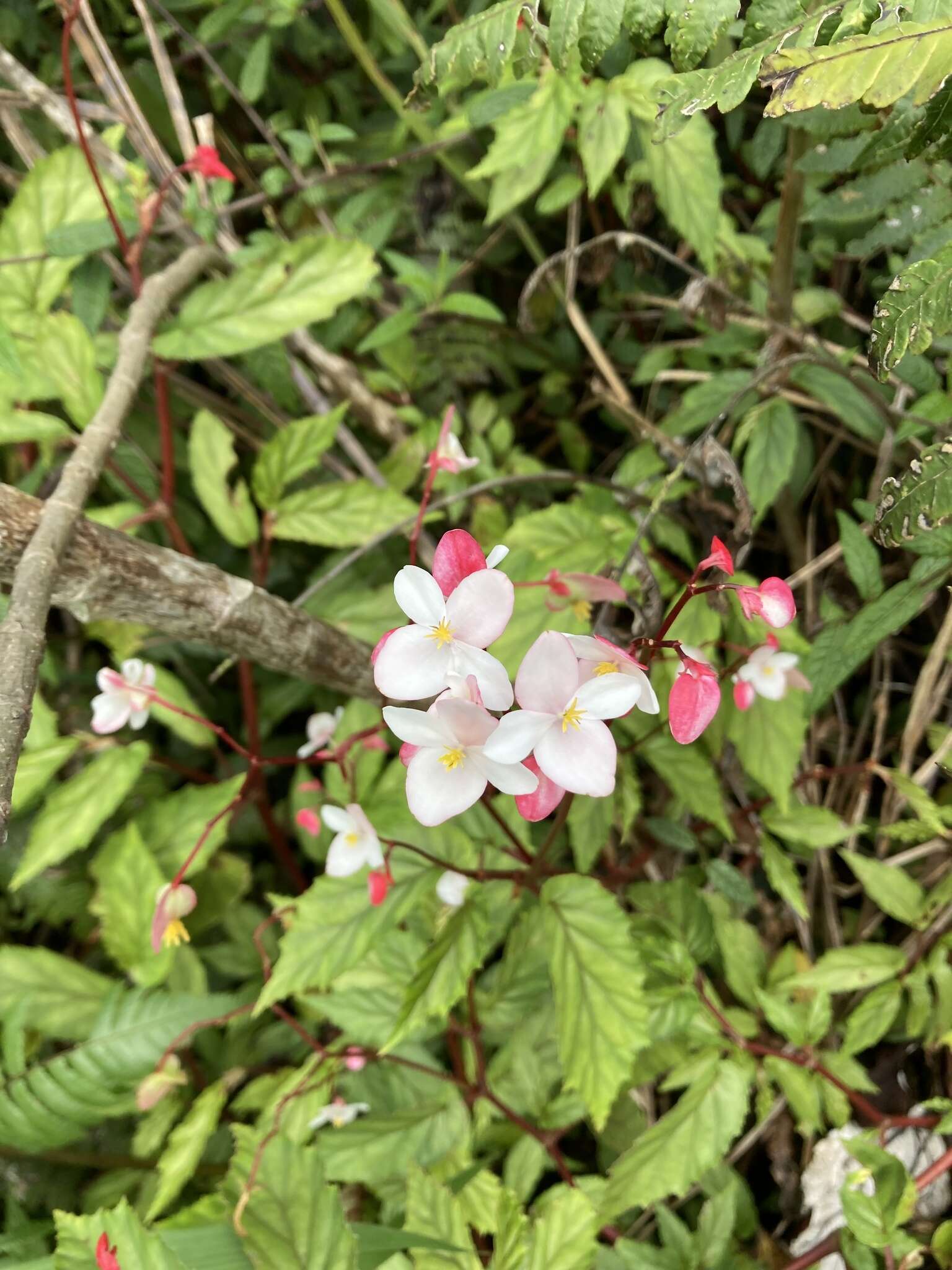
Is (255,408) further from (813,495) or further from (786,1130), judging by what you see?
(786,1130)

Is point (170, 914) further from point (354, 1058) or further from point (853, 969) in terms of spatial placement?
point (853, 969)

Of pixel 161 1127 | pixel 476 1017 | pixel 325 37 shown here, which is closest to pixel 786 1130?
pixel 476 1017

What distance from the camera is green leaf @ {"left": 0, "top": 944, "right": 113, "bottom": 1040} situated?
1.32 metres

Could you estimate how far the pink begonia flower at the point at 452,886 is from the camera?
3.36ft

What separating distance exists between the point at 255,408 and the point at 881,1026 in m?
1.50

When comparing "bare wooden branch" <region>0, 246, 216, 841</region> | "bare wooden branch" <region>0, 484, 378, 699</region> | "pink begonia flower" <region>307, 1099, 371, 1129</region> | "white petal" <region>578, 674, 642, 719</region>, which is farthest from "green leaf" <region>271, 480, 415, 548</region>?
"pink begonia flower" <region>307, 1099, 371, 1129</region>

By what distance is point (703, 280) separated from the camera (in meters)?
1.27

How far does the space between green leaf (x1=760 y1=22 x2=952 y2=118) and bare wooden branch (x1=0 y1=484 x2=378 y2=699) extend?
0.73 metres

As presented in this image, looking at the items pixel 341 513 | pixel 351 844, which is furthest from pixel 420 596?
pixel 341 513

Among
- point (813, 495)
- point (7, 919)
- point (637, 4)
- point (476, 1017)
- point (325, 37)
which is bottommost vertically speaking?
point (476, 1017)

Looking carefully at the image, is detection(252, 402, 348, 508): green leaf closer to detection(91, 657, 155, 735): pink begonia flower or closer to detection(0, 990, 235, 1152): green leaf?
detection(91, 657, 155, 735): pink begonia flower

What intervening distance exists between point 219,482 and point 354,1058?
0.93 meters

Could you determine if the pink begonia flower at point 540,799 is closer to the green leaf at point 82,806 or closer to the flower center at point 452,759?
the flower center at point 452,759

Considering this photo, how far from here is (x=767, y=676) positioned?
1080 mm
